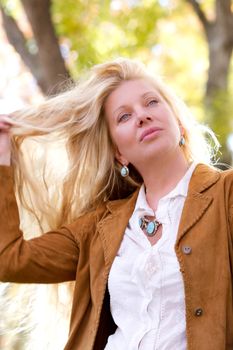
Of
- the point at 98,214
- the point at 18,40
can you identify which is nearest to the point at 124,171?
the point at 98,214

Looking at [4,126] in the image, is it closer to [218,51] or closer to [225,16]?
[225,16]

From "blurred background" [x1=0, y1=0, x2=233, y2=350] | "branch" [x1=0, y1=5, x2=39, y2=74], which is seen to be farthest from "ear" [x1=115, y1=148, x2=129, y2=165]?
"branch" [x1=0, y1=5, x2=39, y2=74]

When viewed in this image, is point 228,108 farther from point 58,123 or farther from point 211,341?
point 211,341

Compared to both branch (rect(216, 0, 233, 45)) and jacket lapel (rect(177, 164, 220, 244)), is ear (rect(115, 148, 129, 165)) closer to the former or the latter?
jacket lapel (rect(177, 164, 220, 244))

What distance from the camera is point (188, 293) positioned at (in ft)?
9.87

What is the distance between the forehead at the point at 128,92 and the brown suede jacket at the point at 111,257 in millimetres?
404

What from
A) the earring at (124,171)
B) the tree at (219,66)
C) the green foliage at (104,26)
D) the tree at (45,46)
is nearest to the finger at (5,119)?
the earring at (124,171)

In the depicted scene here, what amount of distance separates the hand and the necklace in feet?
2.19

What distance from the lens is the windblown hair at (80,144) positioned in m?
3.64

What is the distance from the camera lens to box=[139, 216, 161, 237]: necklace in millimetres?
3291

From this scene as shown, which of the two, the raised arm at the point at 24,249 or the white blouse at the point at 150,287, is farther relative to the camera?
the raised arm at the point at 24,249

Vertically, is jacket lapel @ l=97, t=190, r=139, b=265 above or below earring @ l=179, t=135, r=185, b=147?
below

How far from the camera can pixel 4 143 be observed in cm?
358

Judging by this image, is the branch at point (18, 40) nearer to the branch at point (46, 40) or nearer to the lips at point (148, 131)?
the branch at point (46, 40)
